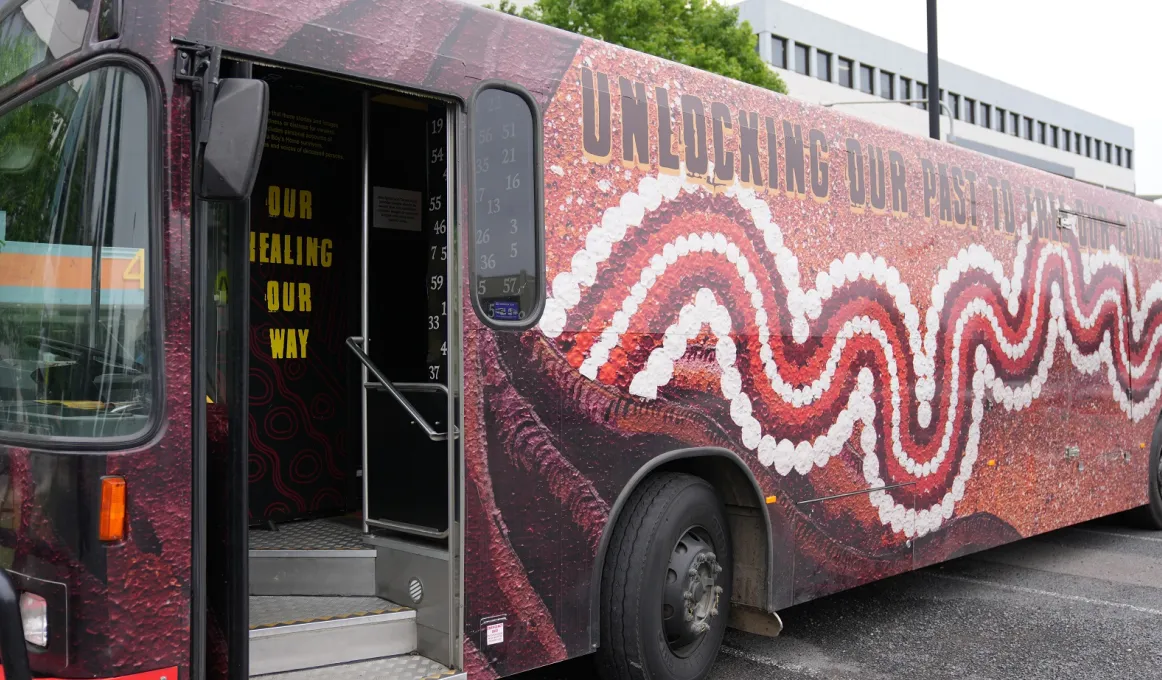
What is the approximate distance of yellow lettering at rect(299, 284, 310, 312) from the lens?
5.28 meters

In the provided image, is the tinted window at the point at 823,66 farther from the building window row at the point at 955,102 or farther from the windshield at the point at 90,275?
the windshield at the point at 90,275

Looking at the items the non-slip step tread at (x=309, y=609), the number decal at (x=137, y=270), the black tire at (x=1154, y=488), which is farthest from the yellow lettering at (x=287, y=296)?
the black tire at (x=1154, y=488)

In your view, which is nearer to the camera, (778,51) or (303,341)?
(303,341)

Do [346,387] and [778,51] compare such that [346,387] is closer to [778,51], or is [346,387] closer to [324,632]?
[324,632]

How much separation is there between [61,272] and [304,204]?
2.24m

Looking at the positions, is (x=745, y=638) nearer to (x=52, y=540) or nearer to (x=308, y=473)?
(x=308, y=473)

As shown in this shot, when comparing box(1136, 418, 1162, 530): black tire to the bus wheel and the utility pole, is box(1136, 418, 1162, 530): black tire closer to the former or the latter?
the bus wheel

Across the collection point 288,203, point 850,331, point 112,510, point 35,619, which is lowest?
point 35,619

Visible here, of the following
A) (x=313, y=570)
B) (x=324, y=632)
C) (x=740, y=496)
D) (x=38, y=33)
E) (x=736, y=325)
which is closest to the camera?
(x=38, y=33)

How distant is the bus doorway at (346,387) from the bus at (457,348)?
0.06ft

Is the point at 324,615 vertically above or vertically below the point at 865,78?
below

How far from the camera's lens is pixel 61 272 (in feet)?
10.1

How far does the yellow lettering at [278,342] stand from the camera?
5148 mm

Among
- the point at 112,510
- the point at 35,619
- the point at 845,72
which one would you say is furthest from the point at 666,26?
the point at 845,72
